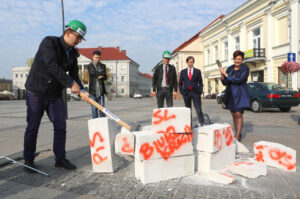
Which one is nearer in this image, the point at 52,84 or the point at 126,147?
the point at 126,147

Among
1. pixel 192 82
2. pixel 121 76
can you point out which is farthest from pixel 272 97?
pixel 121 76

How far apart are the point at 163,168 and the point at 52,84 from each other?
171 centimetres

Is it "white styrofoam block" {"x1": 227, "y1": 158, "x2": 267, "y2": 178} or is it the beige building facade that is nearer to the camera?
"white styrofoam block" {"x1": 227, "y1": 158, "x2": 267, "y2": 178}

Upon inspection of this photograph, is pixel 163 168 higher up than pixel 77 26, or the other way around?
pixel 77 26

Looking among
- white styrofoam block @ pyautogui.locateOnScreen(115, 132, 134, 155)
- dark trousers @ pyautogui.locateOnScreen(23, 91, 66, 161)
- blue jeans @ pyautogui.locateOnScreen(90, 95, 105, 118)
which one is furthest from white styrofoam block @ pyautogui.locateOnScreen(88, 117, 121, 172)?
blue jeans @ pyautogui.locateOnScreen(90, 95, 105, 118)

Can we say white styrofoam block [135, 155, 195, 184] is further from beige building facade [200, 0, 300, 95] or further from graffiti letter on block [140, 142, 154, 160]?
beige building facade [200, 0, 300, 95]

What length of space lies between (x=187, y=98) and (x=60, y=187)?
3.79m

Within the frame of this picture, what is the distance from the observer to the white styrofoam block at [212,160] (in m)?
2.82

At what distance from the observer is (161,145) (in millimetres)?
2602

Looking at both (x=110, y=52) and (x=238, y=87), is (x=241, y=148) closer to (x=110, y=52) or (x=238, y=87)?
(x=238, y=87)

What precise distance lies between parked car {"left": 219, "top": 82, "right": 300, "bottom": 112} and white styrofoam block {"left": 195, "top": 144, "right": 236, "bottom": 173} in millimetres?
8922

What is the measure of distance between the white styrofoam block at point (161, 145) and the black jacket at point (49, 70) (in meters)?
1.13

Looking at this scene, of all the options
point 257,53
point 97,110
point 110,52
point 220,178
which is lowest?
point 220,178

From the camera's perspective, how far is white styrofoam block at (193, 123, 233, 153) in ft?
8.99
